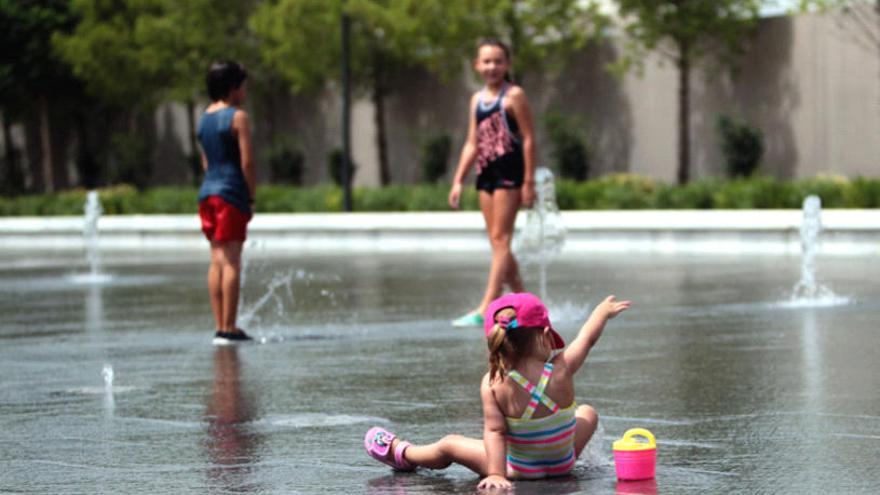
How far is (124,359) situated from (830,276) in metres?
7.78

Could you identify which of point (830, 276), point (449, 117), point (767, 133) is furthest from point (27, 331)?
point (449, 117)

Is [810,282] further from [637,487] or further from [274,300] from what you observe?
[637,487]

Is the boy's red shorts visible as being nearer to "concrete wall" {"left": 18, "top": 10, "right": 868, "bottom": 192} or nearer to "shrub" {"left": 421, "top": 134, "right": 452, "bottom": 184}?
"concrete wall" {"left": 18, "top": 10, "right": 868, "bottom": 192}

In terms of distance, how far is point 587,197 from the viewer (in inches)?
1088

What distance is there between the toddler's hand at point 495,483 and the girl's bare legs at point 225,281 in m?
5.39

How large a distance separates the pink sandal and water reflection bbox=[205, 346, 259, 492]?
46cm

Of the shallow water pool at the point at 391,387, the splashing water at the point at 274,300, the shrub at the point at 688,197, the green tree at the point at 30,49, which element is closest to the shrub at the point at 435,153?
the shrub at the point at 688,197

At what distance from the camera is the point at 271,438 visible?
741 cm

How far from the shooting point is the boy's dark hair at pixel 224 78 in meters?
11.3

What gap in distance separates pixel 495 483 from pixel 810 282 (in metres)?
8.99

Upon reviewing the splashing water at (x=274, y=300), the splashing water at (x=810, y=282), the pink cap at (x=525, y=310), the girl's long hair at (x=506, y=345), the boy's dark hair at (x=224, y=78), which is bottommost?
the splashing water at (x=274, y=300)

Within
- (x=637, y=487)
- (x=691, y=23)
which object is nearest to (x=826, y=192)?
(x=691, y=23)

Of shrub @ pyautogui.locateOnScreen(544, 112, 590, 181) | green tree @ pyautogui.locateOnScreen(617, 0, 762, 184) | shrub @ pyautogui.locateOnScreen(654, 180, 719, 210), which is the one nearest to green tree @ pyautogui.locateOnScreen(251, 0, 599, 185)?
shrub @ pyautogui.locateOnScreen(544, 112, 590, 181)

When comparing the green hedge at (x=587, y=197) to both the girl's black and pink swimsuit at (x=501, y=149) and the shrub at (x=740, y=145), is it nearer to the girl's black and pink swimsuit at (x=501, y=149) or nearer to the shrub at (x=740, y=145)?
the shrub at (x=740, y=145)
